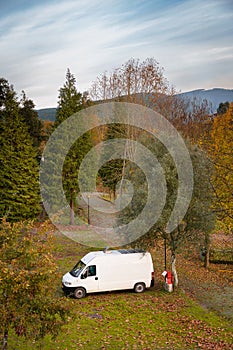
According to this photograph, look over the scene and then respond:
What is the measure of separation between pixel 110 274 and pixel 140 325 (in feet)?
13.4

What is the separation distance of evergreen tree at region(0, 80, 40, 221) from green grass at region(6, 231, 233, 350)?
1526cm

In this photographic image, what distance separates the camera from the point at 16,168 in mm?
30922

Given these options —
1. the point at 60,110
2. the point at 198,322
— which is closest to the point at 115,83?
the point at 60,110

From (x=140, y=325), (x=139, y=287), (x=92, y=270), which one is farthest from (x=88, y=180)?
(x=140, y=325)

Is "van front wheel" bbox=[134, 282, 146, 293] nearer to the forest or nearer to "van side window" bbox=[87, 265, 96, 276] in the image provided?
the forest

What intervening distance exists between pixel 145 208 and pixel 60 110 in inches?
893

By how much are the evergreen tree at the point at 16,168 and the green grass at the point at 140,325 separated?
15.3 meters

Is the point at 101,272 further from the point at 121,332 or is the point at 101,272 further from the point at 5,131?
the point at 5,131

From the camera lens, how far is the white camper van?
17.3 m

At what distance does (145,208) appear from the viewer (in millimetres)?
17219

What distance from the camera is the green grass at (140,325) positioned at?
12094 mm

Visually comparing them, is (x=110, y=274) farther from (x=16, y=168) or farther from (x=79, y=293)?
(x=16, y=168)

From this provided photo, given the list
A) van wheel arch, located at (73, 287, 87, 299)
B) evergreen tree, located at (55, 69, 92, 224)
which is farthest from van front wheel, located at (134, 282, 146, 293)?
evergreen tree, located at (55, 69, 92, 224)

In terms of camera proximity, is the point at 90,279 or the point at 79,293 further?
the point at 90,279
